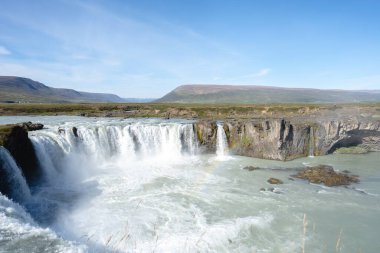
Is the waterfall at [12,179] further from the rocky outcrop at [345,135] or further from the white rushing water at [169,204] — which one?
the rocky outcrop at [345,135]

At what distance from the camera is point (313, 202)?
18.3 m

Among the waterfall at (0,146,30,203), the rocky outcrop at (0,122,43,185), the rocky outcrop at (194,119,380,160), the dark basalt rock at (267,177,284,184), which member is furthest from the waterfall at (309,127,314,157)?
the waterfall at (0,146,30,203)

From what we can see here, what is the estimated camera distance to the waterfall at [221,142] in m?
32.0

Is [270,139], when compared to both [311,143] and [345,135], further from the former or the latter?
[345,135]

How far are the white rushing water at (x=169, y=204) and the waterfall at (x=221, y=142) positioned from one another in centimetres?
147

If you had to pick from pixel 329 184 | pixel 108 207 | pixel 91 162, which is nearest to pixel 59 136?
pixel 91 162


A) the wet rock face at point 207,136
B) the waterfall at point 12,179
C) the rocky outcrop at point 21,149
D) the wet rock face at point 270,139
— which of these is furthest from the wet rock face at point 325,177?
the rocky outcrop at point 21,149

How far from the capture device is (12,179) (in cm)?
1648

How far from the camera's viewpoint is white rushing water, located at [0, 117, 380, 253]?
1266 cm

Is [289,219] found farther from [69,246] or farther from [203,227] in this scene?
[69,246]

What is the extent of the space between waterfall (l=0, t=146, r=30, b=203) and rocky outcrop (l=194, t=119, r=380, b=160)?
62.2 ft

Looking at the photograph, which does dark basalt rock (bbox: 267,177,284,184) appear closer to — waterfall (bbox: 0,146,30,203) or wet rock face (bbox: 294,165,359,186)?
wet rock face (bbox: 294,165,359,186)

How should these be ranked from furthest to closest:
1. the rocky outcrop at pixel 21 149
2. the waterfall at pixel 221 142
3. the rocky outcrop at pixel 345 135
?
1. the waterfall at pixel 221 142
2. the rocky outcrop at pixel 345 135
3. the rocky outcrop at pixel 21 149

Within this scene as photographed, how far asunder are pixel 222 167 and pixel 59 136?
576 inches
